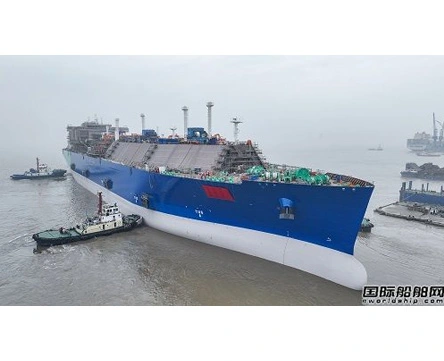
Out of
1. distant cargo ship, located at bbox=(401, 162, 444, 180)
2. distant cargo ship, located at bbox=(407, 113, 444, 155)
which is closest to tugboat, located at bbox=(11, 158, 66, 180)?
distant cargo ship, located at bbox=(401, 162, 444, 180)

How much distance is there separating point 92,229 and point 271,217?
12.3 m

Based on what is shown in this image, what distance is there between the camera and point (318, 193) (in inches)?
556

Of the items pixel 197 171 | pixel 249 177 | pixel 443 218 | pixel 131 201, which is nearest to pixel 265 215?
pixel 249 177

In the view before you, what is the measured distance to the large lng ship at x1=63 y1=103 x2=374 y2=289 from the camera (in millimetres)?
13867

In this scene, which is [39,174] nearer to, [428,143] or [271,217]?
[271,217]

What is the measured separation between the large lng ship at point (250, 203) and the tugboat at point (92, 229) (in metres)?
1.78

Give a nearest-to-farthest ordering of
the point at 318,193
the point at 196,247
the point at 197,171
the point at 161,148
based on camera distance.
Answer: the point at 318,193 < the point at 196,247 < the point at 197,171 < the point at 161,148

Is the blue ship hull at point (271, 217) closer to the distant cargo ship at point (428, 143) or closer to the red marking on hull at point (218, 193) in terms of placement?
the red marking on hull at point (218, 193)

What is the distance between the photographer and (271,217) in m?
15.9

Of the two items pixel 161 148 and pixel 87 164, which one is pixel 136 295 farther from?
pixel 87 164

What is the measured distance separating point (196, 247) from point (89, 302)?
711 cm

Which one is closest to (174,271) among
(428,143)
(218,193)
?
(218,193)

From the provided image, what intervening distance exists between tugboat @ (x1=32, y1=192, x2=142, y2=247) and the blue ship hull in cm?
193

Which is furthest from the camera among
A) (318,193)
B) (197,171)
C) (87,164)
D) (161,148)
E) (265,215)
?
(87,164)
